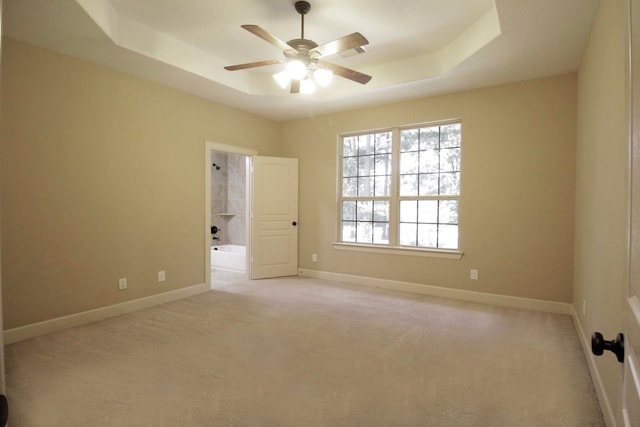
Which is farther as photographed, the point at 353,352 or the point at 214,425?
the point at 353,352

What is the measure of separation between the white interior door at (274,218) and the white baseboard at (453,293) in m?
0.52

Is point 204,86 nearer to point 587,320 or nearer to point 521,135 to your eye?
point 521,135

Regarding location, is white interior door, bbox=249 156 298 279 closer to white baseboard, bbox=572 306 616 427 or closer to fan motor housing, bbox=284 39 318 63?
fan motor housing, bbox=284 39 318 63

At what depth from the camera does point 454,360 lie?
2.55m

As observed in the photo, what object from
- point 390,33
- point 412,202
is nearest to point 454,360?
point 412,202

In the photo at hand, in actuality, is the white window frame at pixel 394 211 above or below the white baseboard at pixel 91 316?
above

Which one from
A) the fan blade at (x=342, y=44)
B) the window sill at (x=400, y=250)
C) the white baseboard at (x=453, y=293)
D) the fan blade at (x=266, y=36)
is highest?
the fan blade at (x=266, y=36)

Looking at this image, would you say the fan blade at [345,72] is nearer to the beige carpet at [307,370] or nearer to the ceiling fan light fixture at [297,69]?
the ceiling fan light fixture at [297,69]

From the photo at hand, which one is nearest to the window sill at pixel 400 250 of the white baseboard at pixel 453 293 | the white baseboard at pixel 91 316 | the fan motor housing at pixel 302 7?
the white baseboard at pixel 453 293

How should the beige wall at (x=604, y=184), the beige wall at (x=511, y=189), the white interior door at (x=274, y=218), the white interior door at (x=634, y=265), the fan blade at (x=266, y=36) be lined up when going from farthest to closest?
the white interior door at (x=274, y=218) < the beige wall at (x=511, y=189) < the fan blade at (x=266, y=36) < the beige wall at (x=604, y=184) < the white interior door at (x=634, y=265)

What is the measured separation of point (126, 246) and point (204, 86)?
209cm

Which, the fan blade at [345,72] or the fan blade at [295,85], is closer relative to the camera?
the fan blade at [345,72]

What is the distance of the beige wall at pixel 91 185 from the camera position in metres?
2.90

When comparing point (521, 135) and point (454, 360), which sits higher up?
point (521, 135)
